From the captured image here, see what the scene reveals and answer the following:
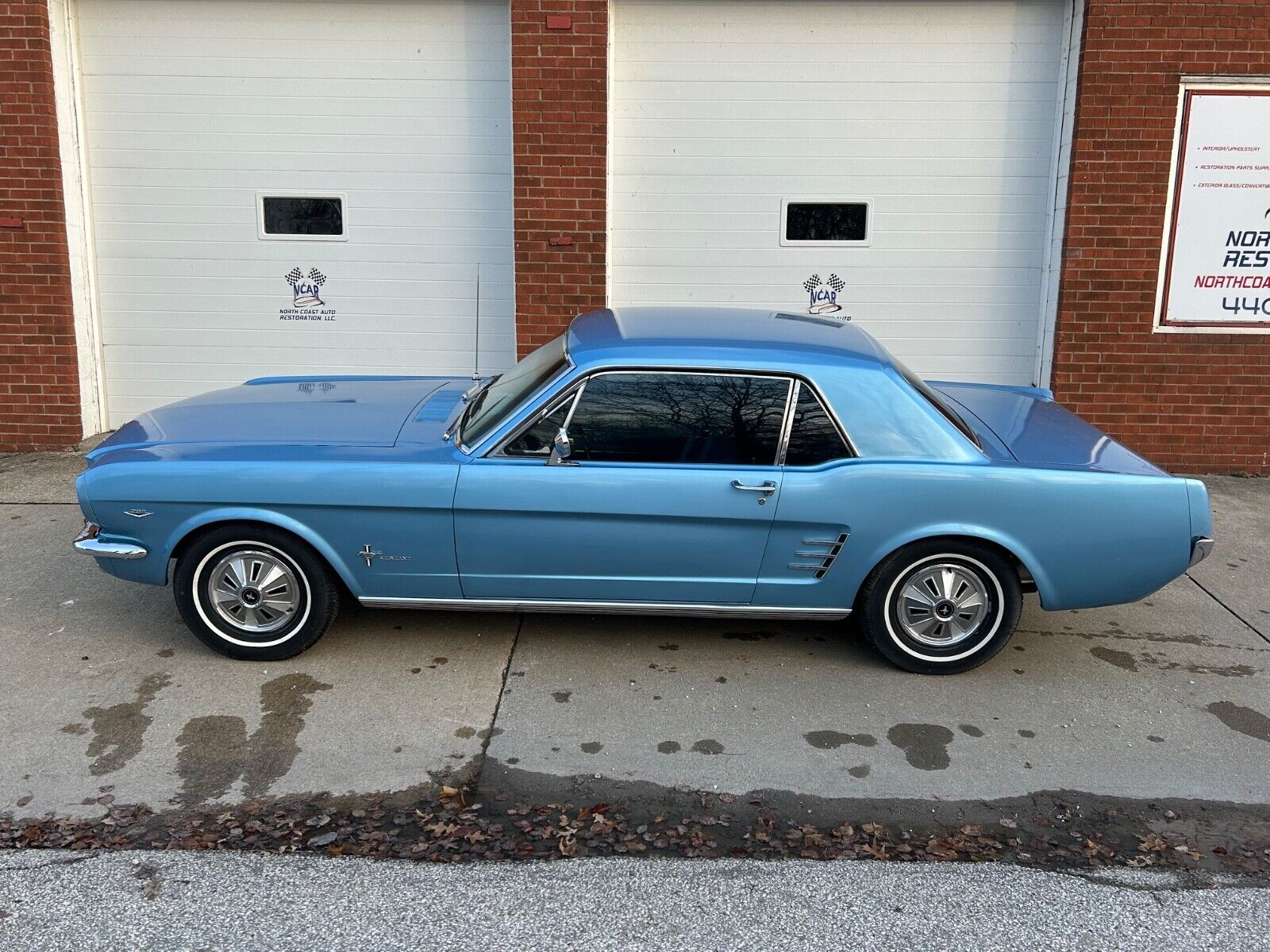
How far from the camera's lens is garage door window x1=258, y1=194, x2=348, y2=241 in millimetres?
8250

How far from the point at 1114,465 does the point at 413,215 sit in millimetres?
5688

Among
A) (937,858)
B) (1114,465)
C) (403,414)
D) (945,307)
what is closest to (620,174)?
(945,307)

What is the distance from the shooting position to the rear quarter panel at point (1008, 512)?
434 centimetres

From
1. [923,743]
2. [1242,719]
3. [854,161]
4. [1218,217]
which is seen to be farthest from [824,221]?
[923,743]

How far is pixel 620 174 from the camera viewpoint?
26.6ft

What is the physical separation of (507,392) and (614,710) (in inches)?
59.6

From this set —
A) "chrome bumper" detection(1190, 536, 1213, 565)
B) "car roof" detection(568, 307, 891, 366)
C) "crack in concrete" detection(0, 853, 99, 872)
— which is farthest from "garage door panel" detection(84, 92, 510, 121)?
"crack in concrete" detection(0, 853, 99, 872)

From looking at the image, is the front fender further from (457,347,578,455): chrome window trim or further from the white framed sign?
the white framed sign

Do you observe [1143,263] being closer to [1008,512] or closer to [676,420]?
[1008,512]

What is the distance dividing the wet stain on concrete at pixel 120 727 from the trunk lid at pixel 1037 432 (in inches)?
145

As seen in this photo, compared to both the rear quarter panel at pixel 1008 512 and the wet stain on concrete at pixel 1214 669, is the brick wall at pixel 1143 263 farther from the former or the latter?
the rear quarter panel at pixel 1008 512

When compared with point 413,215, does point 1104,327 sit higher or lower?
lower

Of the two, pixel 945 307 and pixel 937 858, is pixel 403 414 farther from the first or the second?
pixel 945 307

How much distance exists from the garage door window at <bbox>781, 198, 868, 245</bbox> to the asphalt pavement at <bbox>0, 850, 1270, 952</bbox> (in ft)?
18.9
